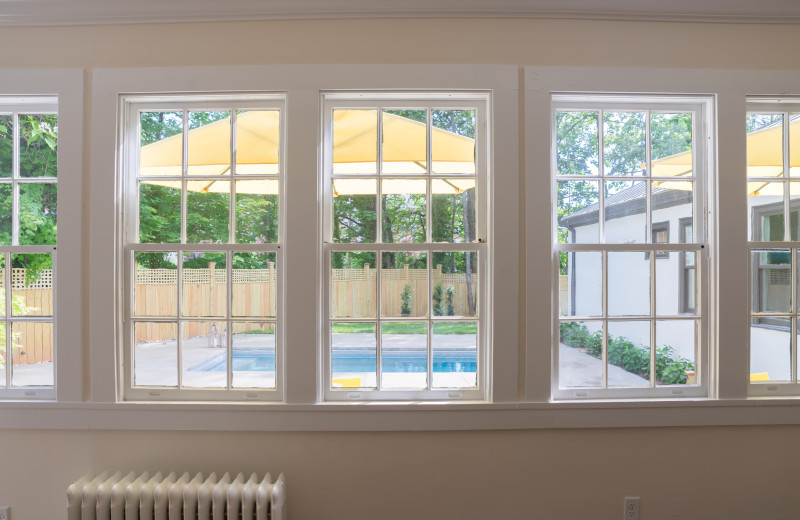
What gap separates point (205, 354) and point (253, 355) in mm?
267

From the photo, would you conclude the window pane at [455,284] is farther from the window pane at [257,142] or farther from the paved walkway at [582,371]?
the window pane at [257,142]

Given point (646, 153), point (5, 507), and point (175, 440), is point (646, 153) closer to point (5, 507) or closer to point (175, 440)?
point (175, 440)

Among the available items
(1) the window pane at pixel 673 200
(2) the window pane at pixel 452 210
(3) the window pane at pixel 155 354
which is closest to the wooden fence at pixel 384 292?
(2) the window pane at pixel 452 210

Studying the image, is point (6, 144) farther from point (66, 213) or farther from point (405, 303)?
point (405, 303)

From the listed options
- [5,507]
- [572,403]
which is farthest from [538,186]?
[5,507]

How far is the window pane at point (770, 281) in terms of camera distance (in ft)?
7.54

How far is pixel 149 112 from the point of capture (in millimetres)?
2301

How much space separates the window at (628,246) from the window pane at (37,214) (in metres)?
2.87

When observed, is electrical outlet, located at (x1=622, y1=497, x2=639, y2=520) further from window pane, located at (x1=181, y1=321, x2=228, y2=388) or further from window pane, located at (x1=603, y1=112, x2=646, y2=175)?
window pane, located at (x1=181, y1=321, x2=228, y2=388)

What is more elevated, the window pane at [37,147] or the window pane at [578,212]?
the window pane at [37,147]

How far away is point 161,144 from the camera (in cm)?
229

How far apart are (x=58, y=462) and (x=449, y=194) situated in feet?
8.52

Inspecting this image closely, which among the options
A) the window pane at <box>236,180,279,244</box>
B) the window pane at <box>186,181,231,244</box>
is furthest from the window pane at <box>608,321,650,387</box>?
the window pane at <box>186,181,231,244</box>

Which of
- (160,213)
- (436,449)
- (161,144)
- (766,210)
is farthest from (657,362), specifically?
(161,144)
